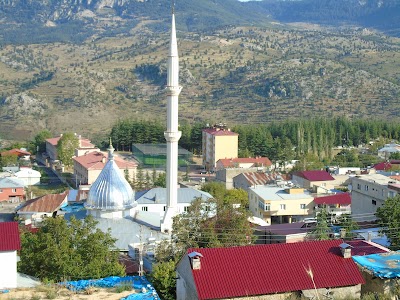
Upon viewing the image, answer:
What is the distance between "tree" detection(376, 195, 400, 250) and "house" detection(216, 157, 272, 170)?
30030 millimetres

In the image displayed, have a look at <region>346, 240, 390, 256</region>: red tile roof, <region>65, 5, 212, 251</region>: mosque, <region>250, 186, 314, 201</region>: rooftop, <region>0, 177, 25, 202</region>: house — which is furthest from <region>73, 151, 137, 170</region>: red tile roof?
<region>346, 240, 390, 256</region>: red tile roof

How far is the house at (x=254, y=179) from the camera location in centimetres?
5084

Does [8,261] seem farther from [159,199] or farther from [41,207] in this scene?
[41,207]

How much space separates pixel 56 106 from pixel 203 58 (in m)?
45.0

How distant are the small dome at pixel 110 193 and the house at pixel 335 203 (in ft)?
46.9

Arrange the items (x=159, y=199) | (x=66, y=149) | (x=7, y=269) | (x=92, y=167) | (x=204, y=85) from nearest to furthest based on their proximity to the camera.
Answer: (x=7, y=269), (x=159, y=199), (x=92, y=167), (x=66, y=149), (x=204, y=85)

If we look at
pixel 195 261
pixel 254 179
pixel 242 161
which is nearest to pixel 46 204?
pixel 254 179

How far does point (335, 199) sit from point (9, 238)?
28045mm

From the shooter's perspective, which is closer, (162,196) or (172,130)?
(172,130)

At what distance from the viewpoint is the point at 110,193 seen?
33250mm

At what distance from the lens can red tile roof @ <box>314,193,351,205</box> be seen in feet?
142

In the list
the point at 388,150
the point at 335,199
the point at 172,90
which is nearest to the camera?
the point at 172,90

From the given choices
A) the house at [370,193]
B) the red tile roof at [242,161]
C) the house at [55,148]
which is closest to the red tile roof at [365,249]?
the house at [370,193]

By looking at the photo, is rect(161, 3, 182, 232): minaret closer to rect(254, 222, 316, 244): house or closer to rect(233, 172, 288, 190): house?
rect(254, 222, 316, 244): house
